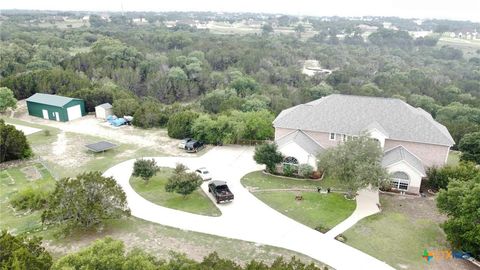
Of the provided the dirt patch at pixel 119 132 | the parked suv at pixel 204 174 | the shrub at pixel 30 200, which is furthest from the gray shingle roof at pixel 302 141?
the shrub at pixel 30 200

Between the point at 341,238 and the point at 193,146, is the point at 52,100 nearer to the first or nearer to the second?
the point at 193,146

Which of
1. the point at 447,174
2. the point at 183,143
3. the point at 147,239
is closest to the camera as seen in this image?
the point at 147,239


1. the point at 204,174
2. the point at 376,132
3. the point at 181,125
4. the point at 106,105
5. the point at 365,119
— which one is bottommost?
the point at 204,174

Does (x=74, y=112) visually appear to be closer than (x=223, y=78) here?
Yes

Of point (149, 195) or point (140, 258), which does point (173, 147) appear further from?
point (140, 258)

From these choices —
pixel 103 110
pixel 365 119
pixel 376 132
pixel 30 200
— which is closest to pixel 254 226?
pixel 376 132

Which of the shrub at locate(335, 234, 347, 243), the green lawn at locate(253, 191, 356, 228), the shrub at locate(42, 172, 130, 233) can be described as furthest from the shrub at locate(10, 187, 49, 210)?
the shrub at locate(335, 234, 347, 243)
